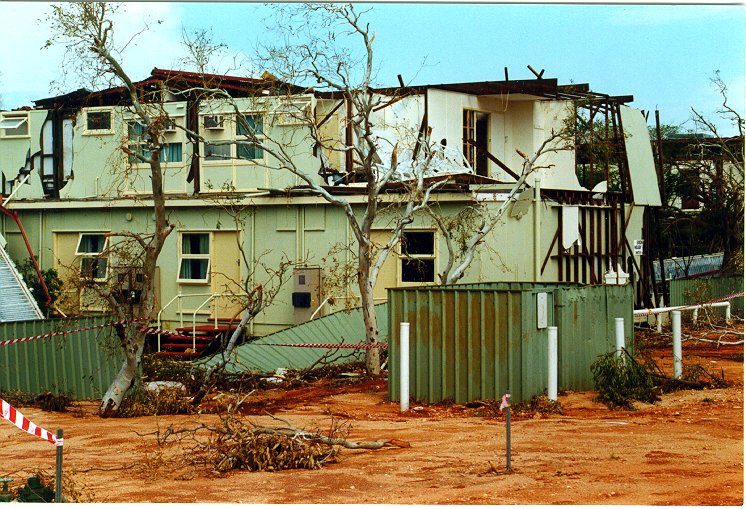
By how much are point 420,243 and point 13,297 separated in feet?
29.0

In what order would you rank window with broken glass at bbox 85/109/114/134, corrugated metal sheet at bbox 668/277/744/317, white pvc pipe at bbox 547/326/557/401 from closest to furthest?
white pvc pipe at bbox 547/326/557/401 < window with broken glass at bbox 85/109/114/134 < corrugated metal sheet at bbox 668/277/744/317

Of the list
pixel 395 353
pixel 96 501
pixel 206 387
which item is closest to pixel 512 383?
pixel 395 353

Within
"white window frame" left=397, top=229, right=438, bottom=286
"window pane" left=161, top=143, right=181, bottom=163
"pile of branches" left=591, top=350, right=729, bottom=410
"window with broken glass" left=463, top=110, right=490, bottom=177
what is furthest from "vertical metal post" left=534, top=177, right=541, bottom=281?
"window pane" left=161, top=143, right=181, bottom=163

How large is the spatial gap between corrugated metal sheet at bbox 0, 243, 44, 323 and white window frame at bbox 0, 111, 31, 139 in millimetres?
3788

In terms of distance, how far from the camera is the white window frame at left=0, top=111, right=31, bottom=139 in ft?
85.1

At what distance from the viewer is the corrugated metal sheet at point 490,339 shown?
14.1 meters

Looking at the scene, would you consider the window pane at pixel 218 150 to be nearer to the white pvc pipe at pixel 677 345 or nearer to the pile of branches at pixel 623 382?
the pile of branches at pixel 623 382

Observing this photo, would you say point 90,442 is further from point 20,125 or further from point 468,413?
point 20,125

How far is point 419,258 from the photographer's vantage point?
71.8 feet

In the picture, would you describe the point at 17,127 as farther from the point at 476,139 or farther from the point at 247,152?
the point at 476,139

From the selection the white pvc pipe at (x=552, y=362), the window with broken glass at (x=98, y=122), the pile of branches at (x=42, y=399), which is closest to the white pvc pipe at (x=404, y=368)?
the white pvc pipe at (x=552, y=362)

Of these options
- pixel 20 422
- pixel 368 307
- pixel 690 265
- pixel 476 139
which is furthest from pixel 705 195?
pixel 20 422

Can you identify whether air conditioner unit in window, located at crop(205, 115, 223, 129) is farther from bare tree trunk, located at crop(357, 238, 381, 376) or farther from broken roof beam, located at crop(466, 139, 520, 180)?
bare tree trunk, located at crop(357, 238, 381, 376)

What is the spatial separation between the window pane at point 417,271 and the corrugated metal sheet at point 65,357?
7.33 m
